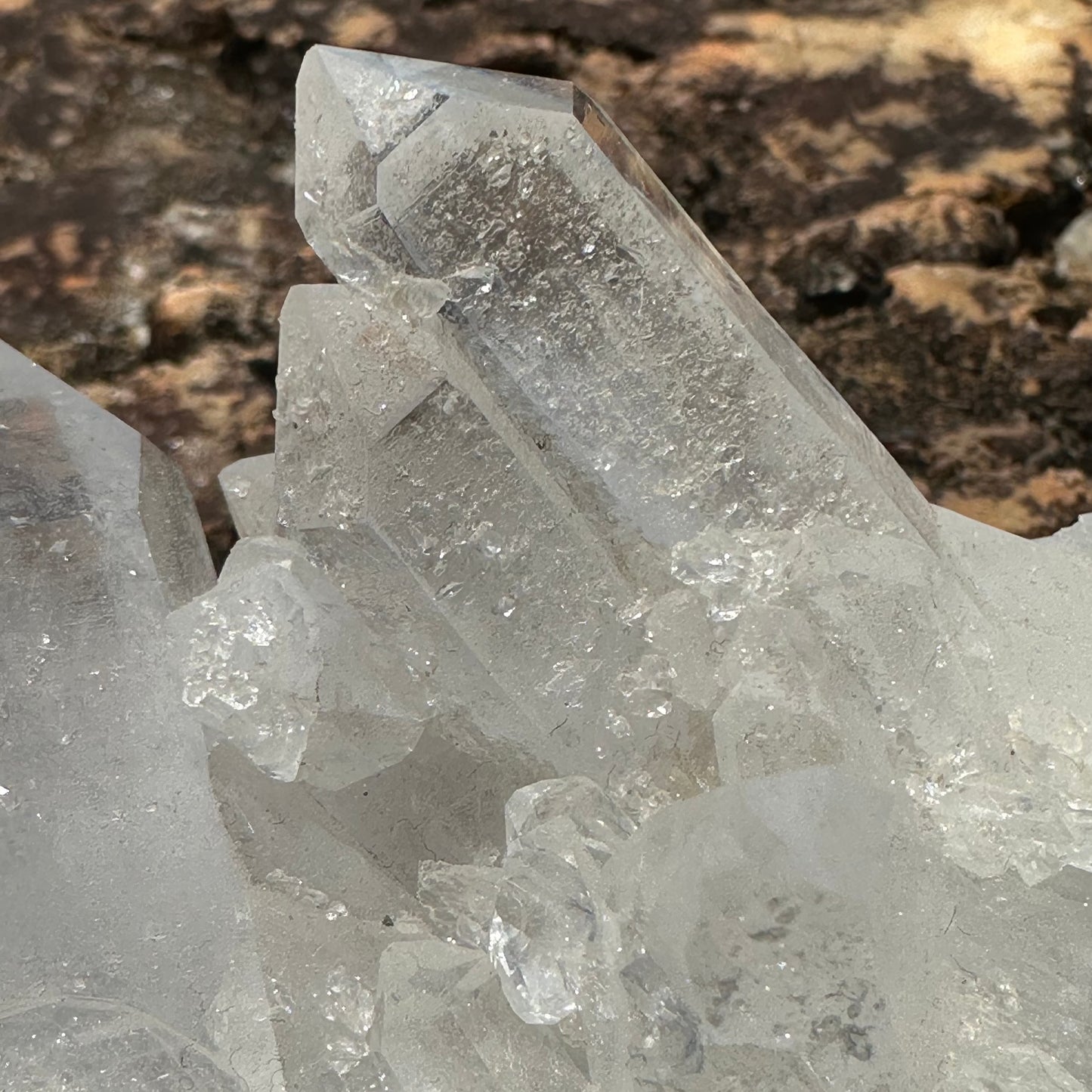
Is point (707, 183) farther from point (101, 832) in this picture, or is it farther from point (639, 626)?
point (101, 832)

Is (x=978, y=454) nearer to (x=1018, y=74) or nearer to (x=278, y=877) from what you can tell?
(x=1018, y=74)

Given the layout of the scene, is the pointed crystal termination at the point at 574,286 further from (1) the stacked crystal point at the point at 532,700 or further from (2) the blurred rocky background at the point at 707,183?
(2) the blurred rocky background at the point at 707,183

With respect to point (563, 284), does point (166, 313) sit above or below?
below

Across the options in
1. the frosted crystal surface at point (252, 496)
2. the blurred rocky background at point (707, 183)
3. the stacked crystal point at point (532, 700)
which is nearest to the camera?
the stacked crystal point at point (532, 700)

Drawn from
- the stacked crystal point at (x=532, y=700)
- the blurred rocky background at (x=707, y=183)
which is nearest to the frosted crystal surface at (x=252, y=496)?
the stacked crystal point at (x=532, y=700)

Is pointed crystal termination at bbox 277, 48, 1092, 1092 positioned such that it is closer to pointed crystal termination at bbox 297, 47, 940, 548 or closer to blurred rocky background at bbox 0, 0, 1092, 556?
pointed crystal termination at bbox 297, 47, 940, 548

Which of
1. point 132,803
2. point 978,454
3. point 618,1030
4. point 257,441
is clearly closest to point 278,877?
point 132,803

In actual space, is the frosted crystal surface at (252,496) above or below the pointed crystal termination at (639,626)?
below
